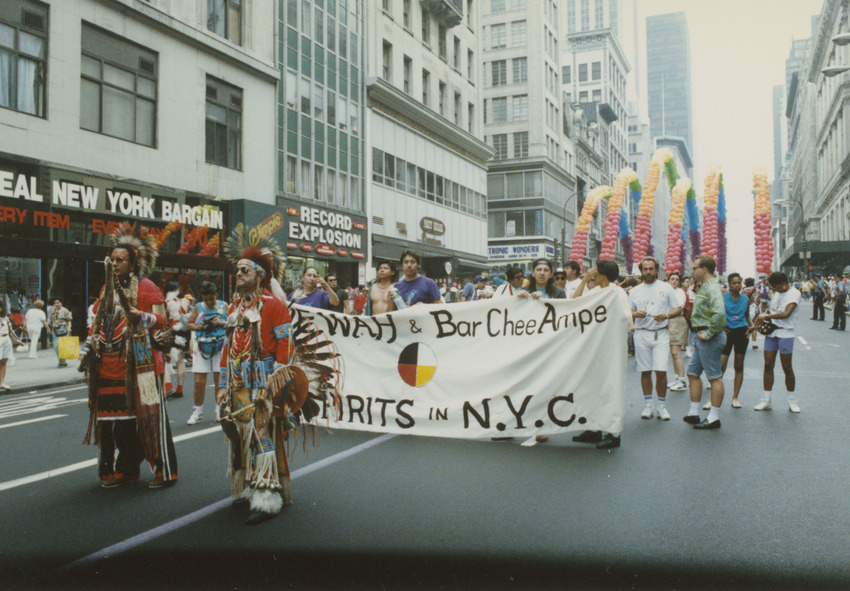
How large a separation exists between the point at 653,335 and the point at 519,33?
6112 cm

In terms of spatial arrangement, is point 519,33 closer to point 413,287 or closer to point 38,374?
point 38,374

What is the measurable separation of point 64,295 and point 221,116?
348 inches

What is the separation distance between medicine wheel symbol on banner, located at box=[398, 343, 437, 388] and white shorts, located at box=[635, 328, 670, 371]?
3131mm

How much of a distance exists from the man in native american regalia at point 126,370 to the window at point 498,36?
213 feet

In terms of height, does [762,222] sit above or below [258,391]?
above

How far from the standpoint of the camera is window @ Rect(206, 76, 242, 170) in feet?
83.0

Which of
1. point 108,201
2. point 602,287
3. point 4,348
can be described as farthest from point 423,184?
point 602,287

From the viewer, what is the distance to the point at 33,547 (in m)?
4.34

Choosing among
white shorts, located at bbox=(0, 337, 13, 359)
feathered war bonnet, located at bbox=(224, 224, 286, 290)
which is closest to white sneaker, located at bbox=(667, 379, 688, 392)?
feathered war bonnet, located at bbox=(224, 224, 286, 290)

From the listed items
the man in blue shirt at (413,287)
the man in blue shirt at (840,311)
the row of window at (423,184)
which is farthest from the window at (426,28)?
the man in blue shirt at (413,287)

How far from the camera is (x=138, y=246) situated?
224 inches

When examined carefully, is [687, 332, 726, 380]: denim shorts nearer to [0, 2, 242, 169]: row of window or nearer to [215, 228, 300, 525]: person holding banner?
[215, 228, 300, 525]: person holding banner

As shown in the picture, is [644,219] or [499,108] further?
[499,108]

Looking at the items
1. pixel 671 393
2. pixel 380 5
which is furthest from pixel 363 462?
pixel 380 5
